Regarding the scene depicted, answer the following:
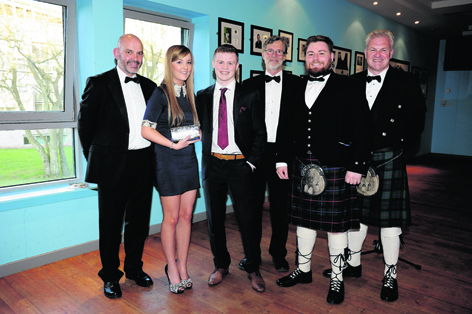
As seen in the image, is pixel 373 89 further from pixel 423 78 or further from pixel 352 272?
pixel 423 78

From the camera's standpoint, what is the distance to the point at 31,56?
3102 mm

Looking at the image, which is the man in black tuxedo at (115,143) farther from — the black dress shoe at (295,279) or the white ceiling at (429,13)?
the white ceiling at (429,13)

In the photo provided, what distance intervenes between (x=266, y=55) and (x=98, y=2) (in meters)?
1.58

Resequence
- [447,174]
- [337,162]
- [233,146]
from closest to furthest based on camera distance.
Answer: [337,162] → [233,146] → [447,174]

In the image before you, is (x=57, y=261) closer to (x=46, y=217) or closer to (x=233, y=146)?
(x=46, y=217)

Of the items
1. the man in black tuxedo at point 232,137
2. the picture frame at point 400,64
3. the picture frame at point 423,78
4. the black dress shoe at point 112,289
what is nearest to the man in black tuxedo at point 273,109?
the man in black tuxedo at point 232,137

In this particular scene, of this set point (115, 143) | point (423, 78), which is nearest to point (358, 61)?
point (423, 78)

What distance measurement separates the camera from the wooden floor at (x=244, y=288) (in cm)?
242

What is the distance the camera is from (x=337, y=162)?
2322mm

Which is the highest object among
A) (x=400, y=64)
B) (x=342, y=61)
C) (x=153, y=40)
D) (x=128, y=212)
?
(x=400, y=64)

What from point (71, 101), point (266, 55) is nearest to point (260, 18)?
point (266, 55)

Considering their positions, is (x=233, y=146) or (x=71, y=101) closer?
(x=233, y=146)

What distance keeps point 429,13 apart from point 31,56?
7286mm

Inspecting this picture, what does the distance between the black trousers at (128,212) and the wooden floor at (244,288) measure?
0.22m
